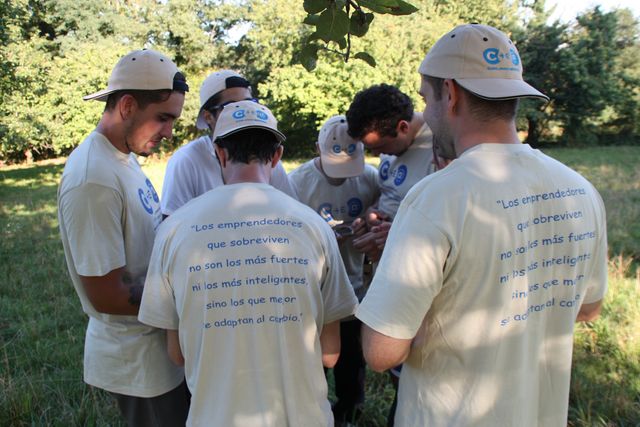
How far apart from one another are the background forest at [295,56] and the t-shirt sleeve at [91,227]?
74.6ft

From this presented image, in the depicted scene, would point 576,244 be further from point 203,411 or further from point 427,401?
point 203,411

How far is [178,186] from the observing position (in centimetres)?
284

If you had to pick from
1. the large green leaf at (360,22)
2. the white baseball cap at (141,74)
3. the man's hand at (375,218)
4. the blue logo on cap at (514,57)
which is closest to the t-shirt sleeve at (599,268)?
the blue logo on cap at (514,57)

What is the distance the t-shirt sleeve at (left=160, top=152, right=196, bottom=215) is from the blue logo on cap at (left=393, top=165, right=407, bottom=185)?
1241 millimetres

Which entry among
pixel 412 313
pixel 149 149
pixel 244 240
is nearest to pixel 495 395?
pixel 412 313

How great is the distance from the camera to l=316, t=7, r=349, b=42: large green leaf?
1.58 meters

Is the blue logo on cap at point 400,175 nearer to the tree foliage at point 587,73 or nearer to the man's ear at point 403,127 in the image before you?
the man's ear at point 403,127

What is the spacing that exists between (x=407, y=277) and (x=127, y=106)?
1550 mm

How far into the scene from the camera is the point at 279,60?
87.8ft

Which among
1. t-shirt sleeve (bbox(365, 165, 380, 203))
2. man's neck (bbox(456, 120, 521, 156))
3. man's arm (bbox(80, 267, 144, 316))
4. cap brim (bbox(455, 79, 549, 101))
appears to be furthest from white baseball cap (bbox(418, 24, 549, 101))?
t-shirt sleeve (bbox(365, 165, 380, 203))

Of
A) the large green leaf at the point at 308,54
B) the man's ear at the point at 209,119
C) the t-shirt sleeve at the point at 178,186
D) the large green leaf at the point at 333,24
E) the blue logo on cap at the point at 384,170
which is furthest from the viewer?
the blue logo on cap at the point at 384,170

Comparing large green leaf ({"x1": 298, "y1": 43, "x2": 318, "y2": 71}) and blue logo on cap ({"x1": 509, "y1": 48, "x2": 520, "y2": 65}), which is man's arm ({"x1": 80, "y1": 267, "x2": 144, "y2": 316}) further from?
blue logo on cap ({"x1": 509, "y1": 48, "x2": 520, "y2": 65})

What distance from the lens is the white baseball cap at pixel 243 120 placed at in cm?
188

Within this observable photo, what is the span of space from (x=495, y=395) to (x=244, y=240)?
0.99 m
